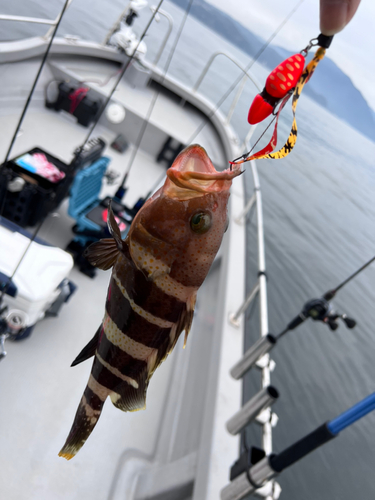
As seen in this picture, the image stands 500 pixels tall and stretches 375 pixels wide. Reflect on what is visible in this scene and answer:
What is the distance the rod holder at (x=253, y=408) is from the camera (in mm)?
2068

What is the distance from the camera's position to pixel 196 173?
0.78m

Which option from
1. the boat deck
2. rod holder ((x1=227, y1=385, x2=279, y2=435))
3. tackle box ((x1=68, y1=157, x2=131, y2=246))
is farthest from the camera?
tackle box ((x1=68, y1=157, x2=131, y2=246))

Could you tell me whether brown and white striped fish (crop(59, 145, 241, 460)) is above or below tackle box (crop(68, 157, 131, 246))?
above

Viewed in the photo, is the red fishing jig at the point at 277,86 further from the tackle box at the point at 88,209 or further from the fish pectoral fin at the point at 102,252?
the tackle box at the point at 88,209

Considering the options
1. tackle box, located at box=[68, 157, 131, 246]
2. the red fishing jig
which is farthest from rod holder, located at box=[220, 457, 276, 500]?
tackle box, located at box=[68, 157, 131, 246]

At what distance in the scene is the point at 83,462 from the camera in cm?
249

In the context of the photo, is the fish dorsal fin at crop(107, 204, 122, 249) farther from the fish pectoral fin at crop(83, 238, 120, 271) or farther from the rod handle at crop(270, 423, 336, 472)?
the rod handle at crop(270, 423, 336, 472)

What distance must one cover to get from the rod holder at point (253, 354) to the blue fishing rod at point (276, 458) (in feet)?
1.96

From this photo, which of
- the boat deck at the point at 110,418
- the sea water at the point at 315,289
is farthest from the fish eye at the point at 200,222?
the boat deck at the point at 110,418

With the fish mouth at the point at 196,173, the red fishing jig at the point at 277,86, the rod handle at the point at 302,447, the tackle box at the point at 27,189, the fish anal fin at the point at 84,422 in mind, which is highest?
the red fishing jig at the point at 277,86

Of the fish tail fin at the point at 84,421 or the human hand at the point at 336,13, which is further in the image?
the fish tail fin at the point at 84,421

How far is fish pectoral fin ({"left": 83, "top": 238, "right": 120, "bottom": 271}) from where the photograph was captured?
880 mm

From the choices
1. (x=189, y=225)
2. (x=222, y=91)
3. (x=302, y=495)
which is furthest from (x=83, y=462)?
(x=222, y=91)

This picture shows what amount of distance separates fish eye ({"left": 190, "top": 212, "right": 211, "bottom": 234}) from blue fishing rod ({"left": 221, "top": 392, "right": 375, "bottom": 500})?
1.07 m
